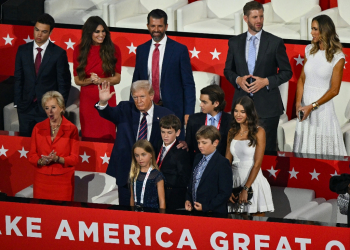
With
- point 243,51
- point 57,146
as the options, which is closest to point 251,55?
point 243,51

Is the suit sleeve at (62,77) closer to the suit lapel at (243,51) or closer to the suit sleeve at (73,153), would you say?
the suit sleeve at (73,153)

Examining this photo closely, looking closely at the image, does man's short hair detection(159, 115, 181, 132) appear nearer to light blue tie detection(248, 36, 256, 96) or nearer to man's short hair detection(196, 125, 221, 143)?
man's short hair detection(196, 125, 221, 143)

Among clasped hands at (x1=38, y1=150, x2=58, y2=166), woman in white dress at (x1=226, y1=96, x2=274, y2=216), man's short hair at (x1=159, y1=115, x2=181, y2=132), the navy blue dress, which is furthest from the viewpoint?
clasped hands at (x1=38, y1=150, x2=58, y2=166)

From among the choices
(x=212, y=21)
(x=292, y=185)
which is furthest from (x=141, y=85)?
(x=212, y=21)

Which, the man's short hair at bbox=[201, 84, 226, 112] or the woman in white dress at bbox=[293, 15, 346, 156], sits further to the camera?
the woman in white dress at bbox=[293, 15, 346, 156]

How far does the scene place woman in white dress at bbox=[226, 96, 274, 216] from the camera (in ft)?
15.7

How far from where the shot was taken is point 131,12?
8.30 m

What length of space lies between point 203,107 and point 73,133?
1055 mm

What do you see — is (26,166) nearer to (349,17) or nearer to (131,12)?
(131,12)

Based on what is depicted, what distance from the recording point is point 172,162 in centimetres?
475

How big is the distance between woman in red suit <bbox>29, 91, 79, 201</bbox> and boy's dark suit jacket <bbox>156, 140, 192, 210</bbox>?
0.84m

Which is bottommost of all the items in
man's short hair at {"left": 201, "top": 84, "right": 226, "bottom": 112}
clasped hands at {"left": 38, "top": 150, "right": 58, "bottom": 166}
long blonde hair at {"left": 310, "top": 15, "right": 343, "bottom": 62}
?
clasped hands at {"left": 38, "top": 150, "right": 58, "bottom": 166}

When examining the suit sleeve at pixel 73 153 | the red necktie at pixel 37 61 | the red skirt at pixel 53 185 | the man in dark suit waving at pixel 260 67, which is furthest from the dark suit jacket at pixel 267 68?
the red necktie at pixel 37 61

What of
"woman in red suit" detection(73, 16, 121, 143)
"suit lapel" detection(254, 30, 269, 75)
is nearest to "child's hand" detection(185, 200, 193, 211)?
"suit lapel" detection(254, 30, 269, 75)
